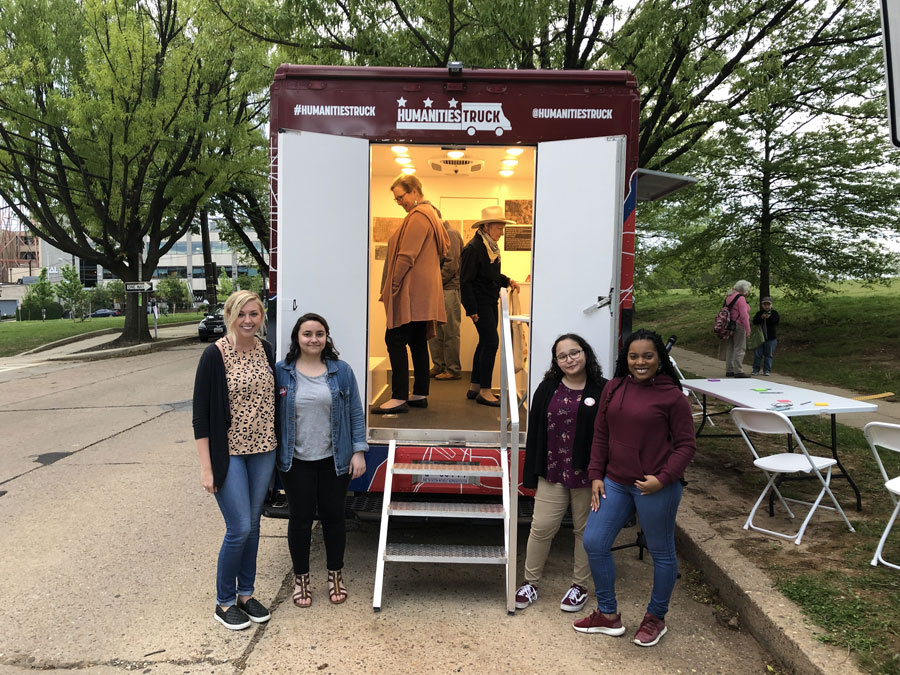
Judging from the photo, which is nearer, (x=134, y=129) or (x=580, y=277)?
(x=580, y=277)

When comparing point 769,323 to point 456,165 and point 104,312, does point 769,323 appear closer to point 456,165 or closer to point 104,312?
point 456,165

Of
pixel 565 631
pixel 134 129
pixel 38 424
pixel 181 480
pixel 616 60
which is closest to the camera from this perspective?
pixel 565 631

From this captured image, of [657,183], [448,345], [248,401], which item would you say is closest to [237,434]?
[248,401]

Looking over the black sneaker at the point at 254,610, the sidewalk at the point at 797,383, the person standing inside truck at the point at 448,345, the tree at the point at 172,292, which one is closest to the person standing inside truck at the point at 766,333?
the sidewalk at the point at 797,383

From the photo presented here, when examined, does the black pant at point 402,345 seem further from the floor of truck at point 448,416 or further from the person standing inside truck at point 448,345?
the person standing inside truck at point 448,345

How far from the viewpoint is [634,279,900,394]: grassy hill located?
40.4 feet

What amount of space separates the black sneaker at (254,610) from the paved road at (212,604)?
0.06 m

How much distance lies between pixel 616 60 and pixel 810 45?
3.21 m

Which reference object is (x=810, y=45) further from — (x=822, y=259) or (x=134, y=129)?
(x=134, y=129)

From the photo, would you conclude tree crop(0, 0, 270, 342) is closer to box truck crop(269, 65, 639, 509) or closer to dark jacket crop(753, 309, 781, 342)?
dark jacket crop(753, 309, 781, 342)

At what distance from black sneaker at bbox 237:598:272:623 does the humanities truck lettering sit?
2913 millimetres

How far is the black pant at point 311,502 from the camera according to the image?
3.52 meters

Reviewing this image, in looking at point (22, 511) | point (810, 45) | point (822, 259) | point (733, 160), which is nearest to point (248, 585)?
point (22, 511)

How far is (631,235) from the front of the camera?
4.17 meters
